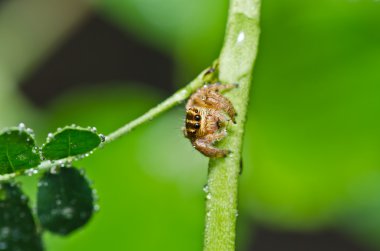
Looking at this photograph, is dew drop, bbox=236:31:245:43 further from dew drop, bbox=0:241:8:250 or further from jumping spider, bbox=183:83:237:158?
dew drop, bbox=0:241:8:250

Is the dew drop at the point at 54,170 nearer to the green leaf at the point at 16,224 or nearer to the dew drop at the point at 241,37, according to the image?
the green leaf at the point at 16,224

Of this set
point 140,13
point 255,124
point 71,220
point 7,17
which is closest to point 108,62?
point 7,17

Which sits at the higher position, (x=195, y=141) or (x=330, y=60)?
(x=330, y=60)

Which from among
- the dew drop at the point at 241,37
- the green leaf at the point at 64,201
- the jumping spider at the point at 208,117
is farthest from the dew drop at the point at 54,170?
the dew drop at the point at 241,37

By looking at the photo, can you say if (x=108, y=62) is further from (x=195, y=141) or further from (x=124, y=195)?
(x=195, y=141)

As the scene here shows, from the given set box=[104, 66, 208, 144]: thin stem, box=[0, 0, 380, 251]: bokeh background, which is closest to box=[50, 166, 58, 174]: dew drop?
box=[104, 66, 208, 144]: thin stem
